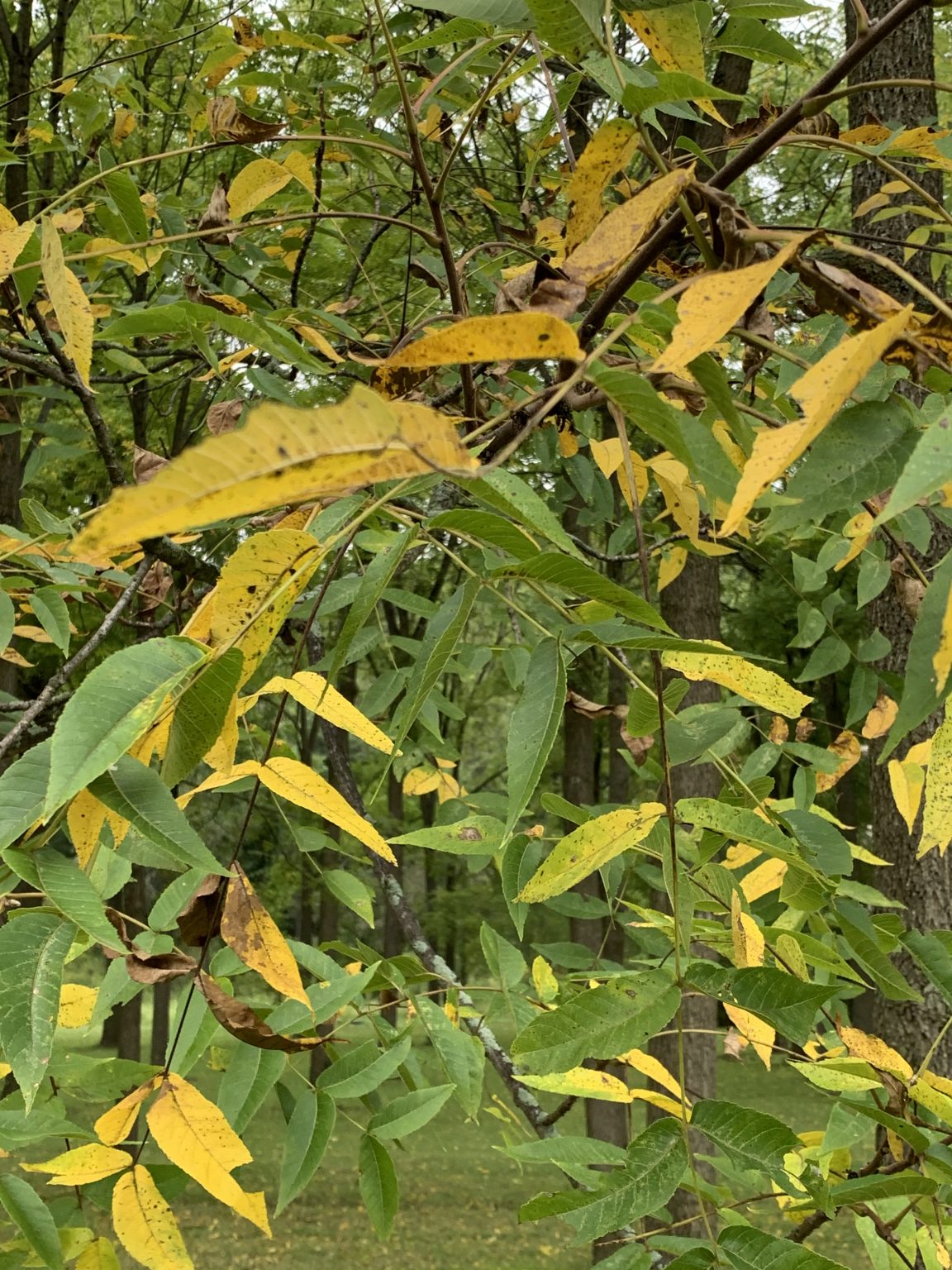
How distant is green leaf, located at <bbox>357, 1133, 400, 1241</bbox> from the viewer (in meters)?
1.46

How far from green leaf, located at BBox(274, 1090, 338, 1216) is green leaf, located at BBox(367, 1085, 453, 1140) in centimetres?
10

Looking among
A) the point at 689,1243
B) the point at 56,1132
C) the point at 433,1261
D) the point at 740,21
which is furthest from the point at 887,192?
the point at 433,1261

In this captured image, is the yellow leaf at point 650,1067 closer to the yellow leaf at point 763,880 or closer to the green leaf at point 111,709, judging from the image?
the yellow leaf at point 763,880

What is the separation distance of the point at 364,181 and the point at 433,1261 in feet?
30.1

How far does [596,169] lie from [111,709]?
0.55 metres

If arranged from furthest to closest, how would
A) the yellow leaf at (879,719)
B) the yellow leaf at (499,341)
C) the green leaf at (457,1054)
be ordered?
the yellow leaf at (879,719) < the green leaf at (457,1054) < the yellow leaf at (499,341)

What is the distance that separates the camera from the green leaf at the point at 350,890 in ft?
5.68

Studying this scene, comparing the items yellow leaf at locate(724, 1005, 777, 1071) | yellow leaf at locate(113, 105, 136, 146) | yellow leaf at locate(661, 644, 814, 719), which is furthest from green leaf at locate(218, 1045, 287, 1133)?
yellow leaf at locate(113, 105, 136, 146)

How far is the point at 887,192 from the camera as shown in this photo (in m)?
1.35

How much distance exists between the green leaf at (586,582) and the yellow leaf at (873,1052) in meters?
0.75

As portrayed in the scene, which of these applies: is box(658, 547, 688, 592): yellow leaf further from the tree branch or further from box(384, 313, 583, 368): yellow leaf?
box(384, 313, 583, 368): yellow leaf

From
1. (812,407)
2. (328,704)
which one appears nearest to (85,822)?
(328,704)

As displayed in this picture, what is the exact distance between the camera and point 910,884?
3658 mm

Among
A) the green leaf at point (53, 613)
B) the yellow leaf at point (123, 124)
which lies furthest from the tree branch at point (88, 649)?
the yellow leaf at point (123, 124)
